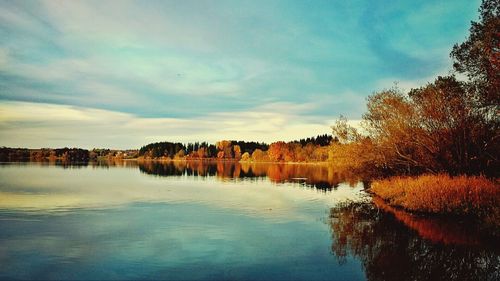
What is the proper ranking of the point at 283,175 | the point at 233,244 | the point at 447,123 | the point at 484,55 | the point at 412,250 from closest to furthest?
the point at 412,250
the point at 233,244
the point at 484,55
the point at 447,123
the point at 283,175

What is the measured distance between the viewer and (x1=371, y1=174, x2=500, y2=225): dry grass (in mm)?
26172

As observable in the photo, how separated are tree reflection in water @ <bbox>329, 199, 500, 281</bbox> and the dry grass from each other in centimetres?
207

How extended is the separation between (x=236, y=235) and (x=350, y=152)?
29788 millimetres

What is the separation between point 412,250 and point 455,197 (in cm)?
1161

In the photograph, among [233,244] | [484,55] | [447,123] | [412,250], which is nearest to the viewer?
[412,250]

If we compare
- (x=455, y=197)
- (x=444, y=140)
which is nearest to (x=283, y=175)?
(x=444, y=140)

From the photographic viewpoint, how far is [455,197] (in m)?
28.7

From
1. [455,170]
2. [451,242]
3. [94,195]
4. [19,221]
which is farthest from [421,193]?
[94,195]

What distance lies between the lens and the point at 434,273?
1580 cm

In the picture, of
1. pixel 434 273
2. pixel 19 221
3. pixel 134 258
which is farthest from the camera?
pixel 19 221

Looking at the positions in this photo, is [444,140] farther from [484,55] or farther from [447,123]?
[484,55]

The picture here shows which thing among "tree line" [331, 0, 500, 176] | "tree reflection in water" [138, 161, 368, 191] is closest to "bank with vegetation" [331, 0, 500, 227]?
"tree line" [331, 0, 500, 176]

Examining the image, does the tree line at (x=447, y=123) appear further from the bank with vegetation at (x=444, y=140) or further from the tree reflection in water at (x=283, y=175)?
the tree reflection in water at (x=283, y=175)

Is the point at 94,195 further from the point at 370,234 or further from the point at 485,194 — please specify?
the point at 485,194
